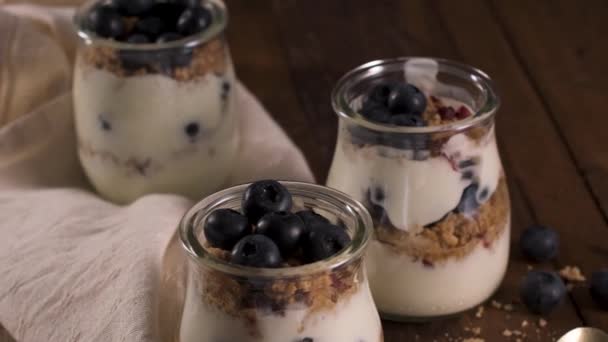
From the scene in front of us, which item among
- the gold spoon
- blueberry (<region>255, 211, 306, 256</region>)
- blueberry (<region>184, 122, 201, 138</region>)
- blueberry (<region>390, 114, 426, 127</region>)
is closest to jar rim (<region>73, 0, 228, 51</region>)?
blueberry (<region>184, 122, 201, 138</region>)

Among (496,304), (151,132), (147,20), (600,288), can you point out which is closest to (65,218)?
(151,132)

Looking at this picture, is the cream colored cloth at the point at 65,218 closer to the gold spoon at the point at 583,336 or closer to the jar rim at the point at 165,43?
the jar rim at the point at 165,43

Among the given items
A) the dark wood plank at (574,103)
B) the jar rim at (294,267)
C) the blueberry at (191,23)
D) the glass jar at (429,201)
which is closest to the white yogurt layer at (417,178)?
the glass jar at (429,201)

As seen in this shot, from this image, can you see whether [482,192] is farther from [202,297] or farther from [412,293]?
[202,297]

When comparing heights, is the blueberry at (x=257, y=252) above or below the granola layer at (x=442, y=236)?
above

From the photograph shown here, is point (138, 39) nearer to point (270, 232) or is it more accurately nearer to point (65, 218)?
point (65, 218)

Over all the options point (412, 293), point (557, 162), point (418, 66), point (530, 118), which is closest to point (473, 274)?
point (412, 293)
